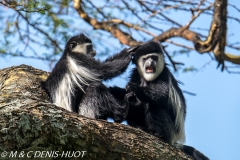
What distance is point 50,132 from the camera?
2.05 m

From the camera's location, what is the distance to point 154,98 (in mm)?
3539

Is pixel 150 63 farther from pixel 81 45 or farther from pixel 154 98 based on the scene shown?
pixel 81 45

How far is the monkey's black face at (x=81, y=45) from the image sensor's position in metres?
4.22

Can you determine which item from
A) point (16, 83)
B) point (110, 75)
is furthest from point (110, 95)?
point (16, 83)

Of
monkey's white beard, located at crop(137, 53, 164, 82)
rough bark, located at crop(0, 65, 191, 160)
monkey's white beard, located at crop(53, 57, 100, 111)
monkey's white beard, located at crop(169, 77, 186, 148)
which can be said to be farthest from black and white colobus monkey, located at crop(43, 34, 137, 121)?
rough bark, located at crop(0, 65, 191, 160)

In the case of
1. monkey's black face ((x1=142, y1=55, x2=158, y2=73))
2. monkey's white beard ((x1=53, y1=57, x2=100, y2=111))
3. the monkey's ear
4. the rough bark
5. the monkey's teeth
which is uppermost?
the monkey's ear

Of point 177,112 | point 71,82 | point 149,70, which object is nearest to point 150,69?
point 149,70

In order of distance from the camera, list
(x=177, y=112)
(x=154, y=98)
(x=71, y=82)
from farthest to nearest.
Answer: (x=71, y=82) < (x=177, y=112) < (x=154, y=98)

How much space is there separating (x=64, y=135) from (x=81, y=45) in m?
2.32

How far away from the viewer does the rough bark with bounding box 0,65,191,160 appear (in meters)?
1.98

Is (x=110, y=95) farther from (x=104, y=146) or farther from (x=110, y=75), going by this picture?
(x=104, y=146)

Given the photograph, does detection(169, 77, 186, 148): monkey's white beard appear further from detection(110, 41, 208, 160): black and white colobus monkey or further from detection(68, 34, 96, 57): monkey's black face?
detection(68, 34, 96, 57): monkey's black face

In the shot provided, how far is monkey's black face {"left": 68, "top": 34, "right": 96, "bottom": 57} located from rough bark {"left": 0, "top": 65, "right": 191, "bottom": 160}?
1.92 meters

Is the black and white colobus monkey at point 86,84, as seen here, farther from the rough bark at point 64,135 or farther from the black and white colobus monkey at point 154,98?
the rough bark at point 64,135
